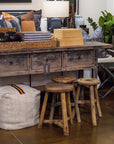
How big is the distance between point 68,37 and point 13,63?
0.74 m

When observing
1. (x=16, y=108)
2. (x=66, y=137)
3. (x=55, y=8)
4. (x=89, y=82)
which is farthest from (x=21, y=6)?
(x=66, y=137)

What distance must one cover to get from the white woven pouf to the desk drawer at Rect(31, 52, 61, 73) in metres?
0.29

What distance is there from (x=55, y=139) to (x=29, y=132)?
13.2 inches

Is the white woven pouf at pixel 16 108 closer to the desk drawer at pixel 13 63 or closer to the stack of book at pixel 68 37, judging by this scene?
the desk drawer at pixel 13 63

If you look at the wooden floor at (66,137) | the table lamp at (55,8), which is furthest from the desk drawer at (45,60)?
the table lamp at (55,8)

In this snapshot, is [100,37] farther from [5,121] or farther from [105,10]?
[5,121]

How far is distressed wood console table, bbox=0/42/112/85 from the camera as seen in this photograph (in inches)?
140

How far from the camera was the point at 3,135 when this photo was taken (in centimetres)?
344

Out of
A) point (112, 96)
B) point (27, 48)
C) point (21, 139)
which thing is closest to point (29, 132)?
point (21, 139)

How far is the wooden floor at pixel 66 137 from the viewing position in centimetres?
329

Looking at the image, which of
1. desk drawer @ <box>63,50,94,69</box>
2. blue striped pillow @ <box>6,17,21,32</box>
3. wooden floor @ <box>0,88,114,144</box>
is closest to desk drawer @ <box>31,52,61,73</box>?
desk drawer @ <box>63,50,94,69</box>

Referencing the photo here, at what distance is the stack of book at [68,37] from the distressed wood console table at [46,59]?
78 millimetres

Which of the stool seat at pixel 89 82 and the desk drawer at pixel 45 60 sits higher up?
the desk drawer at pixel 45 60

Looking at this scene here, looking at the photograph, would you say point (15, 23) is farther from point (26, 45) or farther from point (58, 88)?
point (58, 88)
